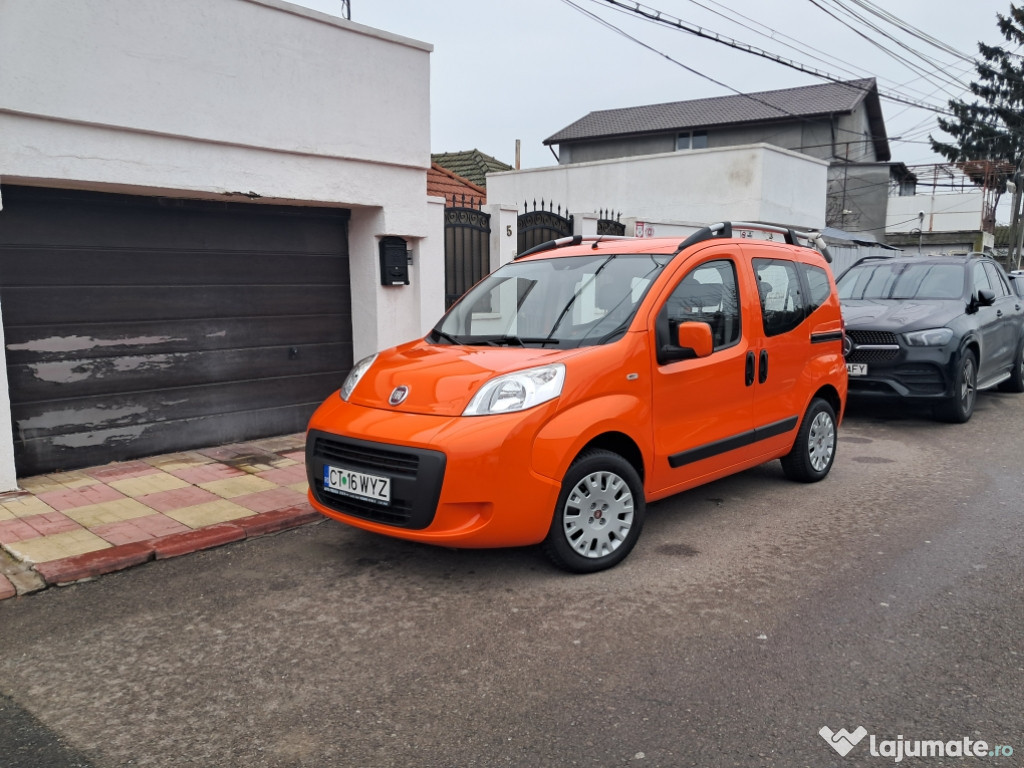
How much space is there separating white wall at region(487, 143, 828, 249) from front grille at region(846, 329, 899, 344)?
7.28 metres

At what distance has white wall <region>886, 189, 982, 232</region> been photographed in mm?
41969

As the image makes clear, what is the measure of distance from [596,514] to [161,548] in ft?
8.46

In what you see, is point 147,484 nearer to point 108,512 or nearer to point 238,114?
point 108,512

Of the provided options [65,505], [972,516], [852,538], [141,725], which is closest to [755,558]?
[852,538]

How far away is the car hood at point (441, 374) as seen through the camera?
4.16 meters

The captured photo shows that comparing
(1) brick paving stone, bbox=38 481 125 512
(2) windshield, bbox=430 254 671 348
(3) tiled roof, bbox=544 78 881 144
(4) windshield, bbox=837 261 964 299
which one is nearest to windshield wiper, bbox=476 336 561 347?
(2) windshield, bbox=430 254 671 348

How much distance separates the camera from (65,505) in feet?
18.0

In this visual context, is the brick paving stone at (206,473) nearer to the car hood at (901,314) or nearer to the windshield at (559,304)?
the windshield at (559,304)

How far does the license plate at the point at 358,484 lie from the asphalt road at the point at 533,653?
19.4 inches

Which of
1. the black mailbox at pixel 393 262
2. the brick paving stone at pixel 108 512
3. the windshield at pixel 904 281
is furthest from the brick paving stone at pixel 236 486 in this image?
the windshield at pixel 904 281

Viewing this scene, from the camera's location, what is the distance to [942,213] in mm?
42219

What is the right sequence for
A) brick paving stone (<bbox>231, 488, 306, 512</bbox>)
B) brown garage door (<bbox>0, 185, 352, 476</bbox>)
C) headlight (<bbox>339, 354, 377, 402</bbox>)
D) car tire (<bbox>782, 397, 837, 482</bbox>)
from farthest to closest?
brown garage door (<bbox>0, 185, 352, 476</bbox>) → car tire (<bbox>782, 397, 837, 482</bbox>) → brick paving stone (<bbox>231, 488, 306, 512</bbox>) → headlight (<bbox>339, 354, 377, 402</bbox>)

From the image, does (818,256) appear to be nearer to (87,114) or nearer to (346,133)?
(346,133)

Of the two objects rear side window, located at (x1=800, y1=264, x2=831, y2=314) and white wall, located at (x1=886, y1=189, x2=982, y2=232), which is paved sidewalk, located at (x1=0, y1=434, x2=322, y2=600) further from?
white wall, located at (x1=886, y1=189, x2=982, y2=232)
